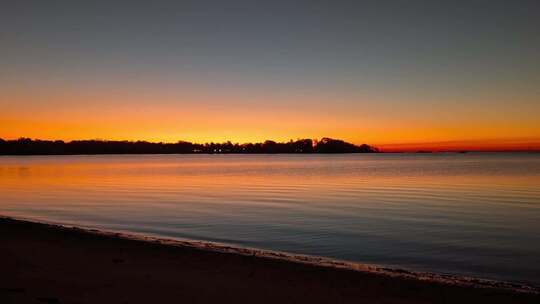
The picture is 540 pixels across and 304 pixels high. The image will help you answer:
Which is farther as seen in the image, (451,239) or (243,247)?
(451,239)

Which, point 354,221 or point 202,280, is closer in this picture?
point 202,280

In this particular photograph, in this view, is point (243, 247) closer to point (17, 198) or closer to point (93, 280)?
point (93, 280)

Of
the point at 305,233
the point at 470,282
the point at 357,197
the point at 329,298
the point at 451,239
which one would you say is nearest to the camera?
the point at 329,298

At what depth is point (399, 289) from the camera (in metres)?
9.59

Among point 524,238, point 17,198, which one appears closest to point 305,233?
point 524,238

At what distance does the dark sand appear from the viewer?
8.60m

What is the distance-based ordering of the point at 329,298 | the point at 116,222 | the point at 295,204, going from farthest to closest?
the point at 295,204
the point at 116,222
the point at 329,298

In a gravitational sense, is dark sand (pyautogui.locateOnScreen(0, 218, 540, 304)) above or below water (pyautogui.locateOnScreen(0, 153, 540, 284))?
above

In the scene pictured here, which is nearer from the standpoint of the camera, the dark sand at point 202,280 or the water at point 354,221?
the dark sand at point 202,280

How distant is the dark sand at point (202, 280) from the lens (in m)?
8.60

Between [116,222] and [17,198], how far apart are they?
17.6m

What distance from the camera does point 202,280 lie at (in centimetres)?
989

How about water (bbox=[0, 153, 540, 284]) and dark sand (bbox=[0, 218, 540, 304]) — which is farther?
water (bbox=[0, 153, 540, 284])

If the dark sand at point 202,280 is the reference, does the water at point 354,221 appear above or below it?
below
